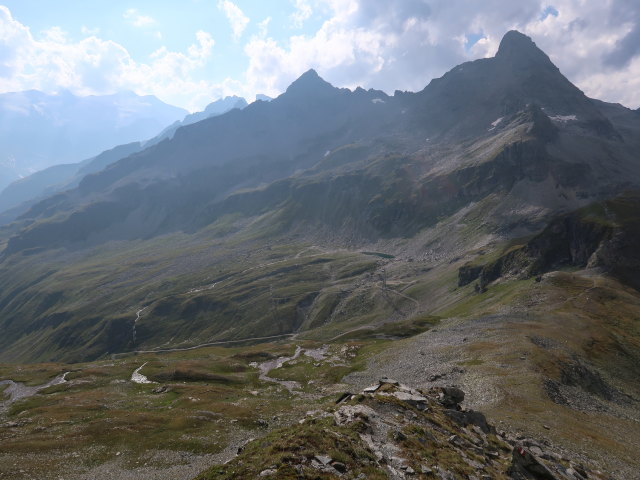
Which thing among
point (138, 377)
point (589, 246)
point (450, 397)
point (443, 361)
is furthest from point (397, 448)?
point (589, 246)

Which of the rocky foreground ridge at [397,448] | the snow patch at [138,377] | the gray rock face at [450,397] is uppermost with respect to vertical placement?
the rocky foreground ridge at [397,448]

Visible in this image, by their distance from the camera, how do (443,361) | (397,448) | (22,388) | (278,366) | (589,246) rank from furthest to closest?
(589,246), (278,366), (22,388), (443,361), (397,448)

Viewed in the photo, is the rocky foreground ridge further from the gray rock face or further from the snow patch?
the snow patch

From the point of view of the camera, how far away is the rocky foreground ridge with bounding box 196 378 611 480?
90.1ft

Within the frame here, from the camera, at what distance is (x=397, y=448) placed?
3269 cm

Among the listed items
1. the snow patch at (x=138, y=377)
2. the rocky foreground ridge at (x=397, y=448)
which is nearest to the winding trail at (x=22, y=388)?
the snow patch at (x=138, y=377)

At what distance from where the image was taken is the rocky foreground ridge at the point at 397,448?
27.5 meters

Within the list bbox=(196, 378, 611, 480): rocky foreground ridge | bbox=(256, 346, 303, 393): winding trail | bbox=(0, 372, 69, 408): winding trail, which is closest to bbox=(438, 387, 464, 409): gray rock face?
bbox=(196, 378, 611, 480): rocky foreground ridge

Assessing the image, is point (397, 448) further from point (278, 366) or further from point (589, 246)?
point (589, 246)

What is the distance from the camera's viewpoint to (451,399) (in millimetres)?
50125

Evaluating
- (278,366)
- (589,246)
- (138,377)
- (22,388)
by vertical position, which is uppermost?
(589,246)

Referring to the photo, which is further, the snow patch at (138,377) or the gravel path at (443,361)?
the snow patch at (138,377)

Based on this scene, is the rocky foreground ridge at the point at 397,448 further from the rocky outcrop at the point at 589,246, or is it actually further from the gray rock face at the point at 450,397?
the rocky outcrop at the point at 589,246

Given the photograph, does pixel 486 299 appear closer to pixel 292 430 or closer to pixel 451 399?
pixel 451 399
